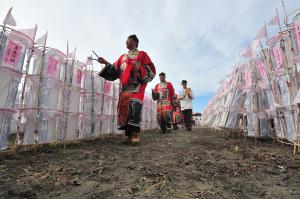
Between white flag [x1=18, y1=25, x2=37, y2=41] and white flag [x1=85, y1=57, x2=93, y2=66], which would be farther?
white flag [x1=85, y1=57, x2=93, y2=66]

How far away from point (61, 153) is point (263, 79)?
3988 millimetres

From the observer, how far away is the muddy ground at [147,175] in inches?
69.7

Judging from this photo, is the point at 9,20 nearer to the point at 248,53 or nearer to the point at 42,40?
the point at 42,40

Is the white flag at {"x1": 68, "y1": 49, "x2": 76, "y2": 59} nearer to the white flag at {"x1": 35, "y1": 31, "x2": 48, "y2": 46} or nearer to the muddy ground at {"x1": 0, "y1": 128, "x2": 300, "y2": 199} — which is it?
the white flag at {"x1": 35, "y1": 31, "x2": 48, "y2": 46}

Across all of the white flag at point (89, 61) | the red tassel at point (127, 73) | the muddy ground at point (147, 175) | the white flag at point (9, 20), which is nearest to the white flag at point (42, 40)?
the white flag at point (9, 20)

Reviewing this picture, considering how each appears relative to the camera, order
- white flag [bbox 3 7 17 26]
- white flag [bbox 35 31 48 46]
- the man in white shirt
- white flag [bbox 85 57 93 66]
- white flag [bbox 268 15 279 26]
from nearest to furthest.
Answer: white flag [bbox 3 7 17 26]
white flag [bbox 35 31 48 46]
white flag [bbox 268 15 279 26]
white flag [bbox 85 57 93 66]
the man in white shirt

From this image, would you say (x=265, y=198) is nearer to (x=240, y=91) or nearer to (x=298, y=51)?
(x=298, y=51)

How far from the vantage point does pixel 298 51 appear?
3.38 metres

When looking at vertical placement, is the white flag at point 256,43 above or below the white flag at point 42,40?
above

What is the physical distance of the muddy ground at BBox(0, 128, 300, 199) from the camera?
1.77m

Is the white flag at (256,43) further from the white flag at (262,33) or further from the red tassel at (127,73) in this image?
the red tassel at (127,73)

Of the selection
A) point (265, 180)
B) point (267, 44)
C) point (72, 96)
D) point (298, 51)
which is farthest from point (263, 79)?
point (72, 96)

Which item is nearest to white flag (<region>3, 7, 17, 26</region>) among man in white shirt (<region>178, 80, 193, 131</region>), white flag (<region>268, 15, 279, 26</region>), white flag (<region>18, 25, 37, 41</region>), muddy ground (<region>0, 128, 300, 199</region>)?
white flag (<region>18, 25, 37, 41</region>)

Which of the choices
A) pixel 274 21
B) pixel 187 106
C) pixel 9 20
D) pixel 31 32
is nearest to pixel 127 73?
pixel 31 32
